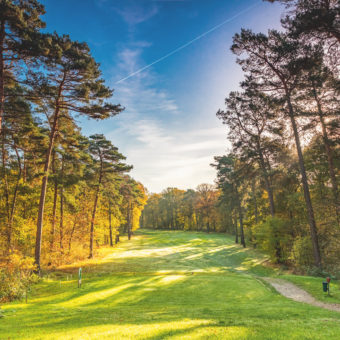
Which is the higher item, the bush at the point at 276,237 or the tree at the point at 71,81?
the tree at the point at 71,81

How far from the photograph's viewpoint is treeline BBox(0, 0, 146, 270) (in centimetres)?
1084

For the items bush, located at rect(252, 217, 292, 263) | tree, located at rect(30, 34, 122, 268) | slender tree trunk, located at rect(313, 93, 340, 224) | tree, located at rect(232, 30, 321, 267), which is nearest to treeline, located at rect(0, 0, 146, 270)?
tree, located at rect(30, 34, 122, 268)

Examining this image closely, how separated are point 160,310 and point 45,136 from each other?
14.9 metres

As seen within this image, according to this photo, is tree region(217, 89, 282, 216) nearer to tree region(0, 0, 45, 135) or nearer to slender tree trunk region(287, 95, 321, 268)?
slender tree trunk region(287, 95, 321, 268)

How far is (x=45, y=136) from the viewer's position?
1662 centimetres

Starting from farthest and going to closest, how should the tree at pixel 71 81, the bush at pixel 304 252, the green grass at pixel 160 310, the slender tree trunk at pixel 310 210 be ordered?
1. the bush at pixel 304 252
2. the slender tree trunk at pixel 310 210
3. the tree at pixel 71 81
4. the green grass at pixel 160 310

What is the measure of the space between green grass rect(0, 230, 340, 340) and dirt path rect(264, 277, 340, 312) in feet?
2.68

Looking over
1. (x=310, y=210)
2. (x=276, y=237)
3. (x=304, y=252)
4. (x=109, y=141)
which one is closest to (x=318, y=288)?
(x=310, y=210)

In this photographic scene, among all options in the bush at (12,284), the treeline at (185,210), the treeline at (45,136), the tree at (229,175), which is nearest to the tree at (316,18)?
the treeline at (45,136)

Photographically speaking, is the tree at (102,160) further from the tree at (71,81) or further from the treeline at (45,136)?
the tree at (71,81)

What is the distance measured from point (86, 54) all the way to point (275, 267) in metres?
25.7

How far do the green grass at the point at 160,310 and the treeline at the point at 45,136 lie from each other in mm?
4916

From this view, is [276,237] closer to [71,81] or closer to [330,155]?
[330,155]

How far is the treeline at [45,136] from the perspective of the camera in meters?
10.8
